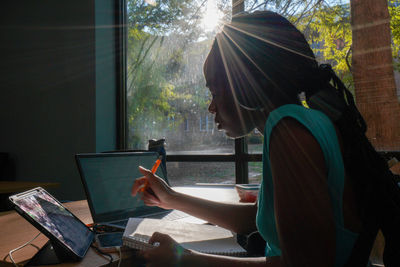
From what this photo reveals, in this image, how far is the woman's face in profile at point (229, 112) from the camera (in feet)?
3.01

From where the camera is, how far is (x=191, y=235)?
1.05 m

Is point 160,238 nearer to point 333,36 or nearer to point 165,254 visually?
point 165,254

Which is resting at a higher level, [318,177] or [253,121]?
[253,121]

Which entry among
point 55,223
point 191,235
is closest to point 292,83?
point 191,235

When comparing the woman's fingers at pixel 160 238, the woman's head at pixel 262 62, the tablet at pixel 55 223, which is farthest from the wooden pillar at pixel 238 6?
the woman's fingers at pixel 160 238

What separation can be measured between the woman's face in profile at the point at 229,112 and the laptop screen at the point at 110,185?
0.61 m

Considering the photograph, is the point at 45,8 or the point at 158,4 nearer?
the point at 158,4

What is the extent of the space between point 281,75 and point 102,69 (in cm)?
277

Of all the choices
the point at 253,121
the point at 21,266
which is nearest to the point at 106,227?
the point at 21,266

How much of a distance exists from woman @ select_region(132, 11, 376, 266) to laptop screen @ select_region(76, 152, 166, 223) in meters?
0.58

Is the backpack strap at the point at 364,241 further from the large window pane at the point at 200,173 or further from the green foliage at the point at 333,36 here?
the large window pane at the point at 200,173

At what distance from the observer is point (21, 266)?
85cm

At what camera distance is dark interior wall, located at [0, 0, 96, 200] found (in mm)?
3205

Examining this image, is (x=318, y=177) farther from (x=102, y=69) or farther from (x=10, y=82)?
(x=10, y=82)
